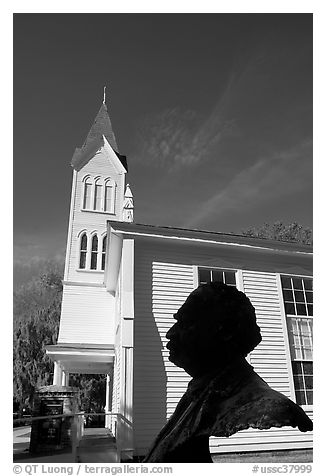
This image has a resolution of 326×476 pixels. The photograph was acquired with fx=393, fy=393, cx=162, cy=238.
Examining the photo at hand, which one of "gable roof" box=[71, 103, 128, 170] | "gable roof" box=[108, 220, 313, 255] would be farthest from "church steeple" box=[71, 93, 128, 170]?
"gable roof" box=[108, 220, 313, 255]

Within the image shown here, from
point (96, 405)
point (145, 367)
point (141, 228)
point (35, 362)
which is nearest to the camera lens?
point (145, 367)

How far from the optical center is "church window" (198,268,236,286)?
8945mm

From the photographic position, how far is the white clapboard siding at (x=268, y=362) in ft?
26.0

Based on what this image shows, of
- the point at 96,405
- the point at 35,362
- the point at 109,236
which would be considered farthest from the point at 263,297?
the point at 96,405

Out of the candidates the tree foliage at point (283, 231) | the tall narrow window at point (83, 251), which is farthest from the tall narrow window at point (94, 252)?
the tree foliage at point (283, 231)

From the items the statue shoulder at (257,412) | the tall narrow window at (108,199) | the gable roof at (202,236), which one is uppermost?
the tall narrow window at (108,199)

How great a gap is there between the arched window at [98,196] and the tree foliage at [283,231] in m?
13.9

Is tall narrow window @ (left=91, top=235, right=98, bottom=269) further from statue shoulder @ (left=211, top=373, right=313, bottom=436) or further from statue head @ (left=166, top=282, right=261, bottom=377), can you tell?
statue shoulder @ (left=211, top=373, right=313, bottom=436)

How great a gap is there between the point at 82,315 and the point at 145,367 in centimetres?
624

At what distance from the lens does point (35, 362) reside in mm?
22328

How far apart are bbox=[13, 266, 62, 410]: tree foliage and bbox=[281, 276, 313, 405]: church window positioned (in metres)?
15.4

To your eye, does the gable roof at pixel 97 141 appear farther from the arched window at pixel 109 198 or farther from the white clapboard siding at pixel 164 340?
the white clapboard siding at pixel 164 340

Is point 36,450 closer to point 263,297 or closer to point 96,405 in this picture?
point 263,297

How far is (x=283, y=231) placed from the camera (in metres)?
29.0
